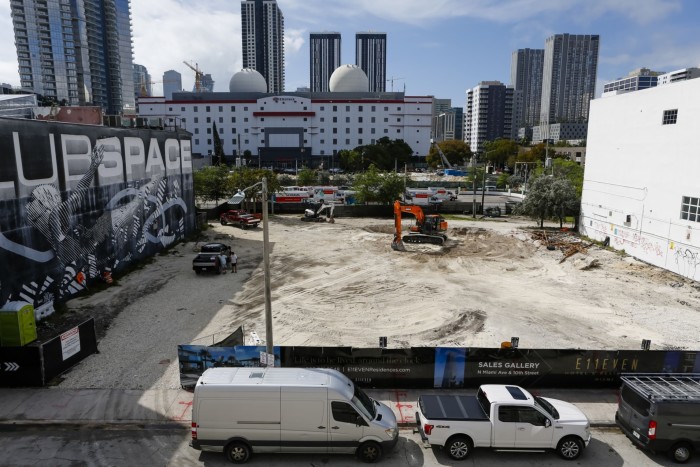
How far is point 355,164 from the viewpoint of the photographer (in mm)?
102812

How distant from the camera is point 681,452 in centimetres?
1112

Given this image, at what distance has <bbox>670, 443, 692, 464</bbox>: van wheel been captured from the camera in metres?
11.1

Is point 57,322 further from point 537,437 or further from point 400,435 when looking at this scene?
point 537,437

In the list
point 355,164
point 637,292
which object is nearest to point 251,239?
point 637,292

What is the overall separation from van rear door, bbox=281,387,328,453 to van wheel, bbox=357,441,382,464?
99cm

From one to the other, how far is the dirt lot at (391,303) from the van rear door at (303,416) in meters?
5.80

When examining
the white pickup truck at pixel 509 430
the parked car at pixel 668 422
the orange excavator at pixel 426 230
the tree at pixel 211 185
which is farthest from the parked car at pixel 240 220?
the parked car at pixel 668 422

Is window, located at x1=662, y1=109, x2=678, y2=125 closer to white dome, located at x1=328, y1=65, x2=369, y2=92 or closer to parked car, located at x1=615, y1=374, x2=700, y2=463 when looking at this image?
parked car, located at x1=615, y1=374, x2=700, y2=463

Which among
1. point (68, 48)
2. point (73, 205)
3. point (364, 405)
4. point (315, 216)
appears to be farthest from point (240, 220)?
point (68, 48)

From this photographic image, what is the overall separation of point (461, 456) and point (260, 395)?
504cm

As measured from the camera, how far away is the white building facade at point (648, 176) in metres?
27.9

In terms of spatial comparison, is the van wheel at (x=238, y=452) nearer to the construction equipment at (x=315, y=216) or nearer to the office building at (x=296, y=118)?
the construction equipment at (x=315, y=216)

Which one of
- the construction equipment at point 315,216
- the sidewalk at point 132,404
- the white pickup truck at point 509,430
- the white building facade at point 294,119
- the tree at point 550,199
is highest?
the white building facade at point 294,119

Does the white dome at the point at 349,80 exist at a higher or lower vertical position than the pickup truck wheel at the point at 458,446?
higher
